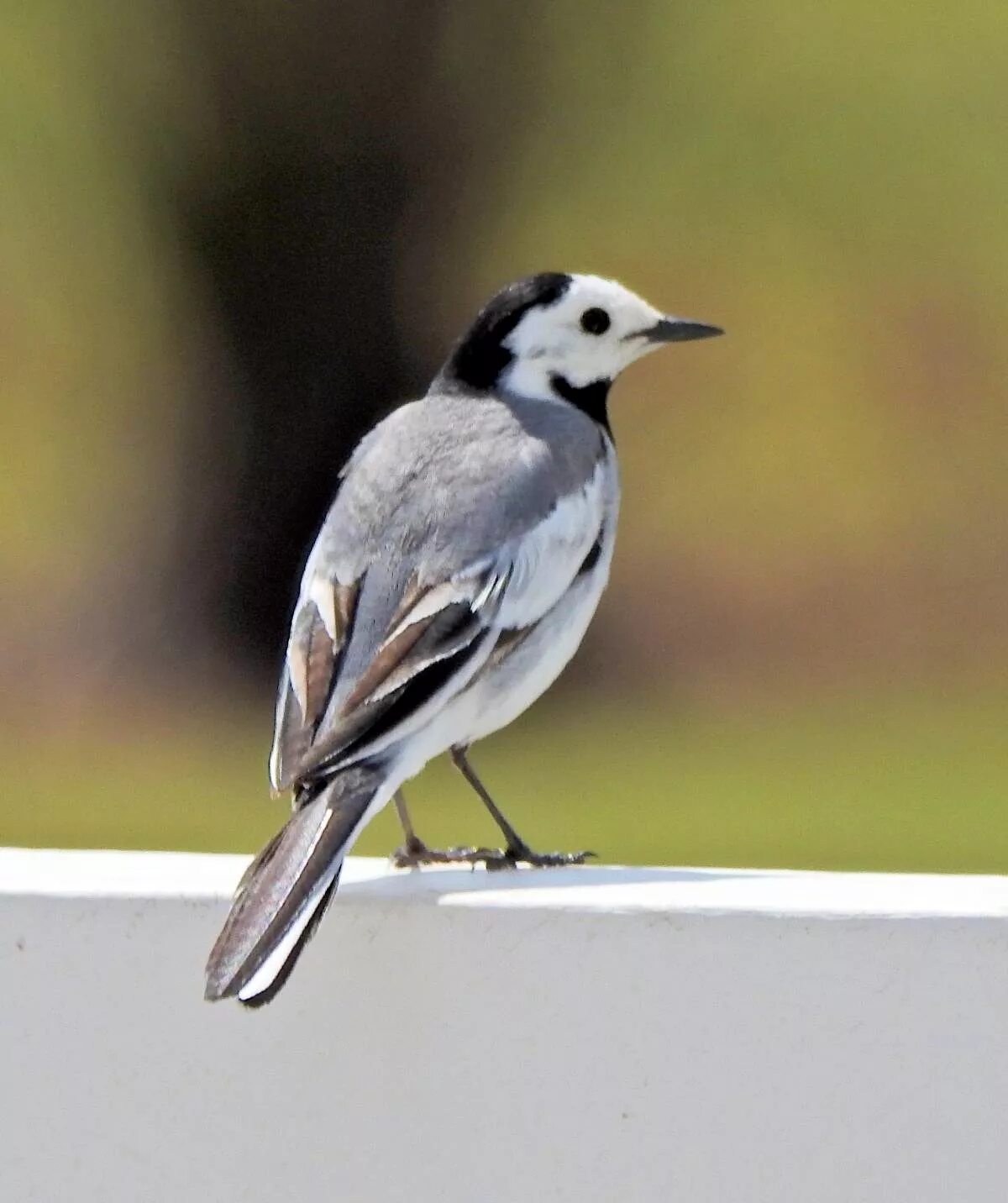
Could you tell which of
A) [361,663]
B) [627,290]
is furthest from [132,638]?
[361,663]

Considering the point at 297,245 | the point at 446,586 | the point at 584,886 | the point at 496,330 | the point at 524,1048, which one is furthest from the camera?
the point at 297,245

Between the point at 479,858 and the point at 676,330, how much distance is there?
51.9 inches

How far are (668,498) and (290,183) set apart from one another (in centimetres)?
300

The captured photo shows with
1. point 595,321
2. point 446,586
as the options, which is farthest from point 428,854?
point 595,321

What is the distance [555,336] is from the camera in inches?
185

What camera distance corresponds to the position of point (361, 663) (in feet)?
11.5

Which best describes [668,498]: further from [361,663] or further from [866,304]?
[361,663]

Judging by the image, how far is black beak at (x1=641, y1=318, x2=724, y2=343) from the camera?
472 cm

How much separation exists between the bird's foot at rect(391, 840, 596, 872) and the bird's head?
105cm

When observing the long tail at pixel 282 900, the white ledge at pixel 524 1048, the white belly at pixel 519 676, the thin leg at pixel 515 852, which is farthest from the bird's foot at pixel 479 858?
the white ledge at pixel 524 1048

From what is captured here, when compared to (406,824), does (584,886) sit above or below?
above

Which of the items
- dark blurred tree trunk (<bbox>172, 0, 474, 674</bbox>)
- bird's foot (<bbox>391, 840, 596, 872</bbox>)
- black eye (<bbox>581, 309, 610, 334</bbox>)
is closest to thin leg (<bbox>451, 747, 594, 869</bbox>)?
bird's foot (<bbox>391, 840, 596, 872</bbox>)

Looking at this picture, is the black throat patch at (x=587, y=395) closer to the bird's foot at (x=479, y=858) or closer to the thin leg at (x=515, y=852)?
the thin leg at (x=515, y=852)

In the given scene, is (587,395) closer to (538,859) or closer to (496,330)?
(496,330)
